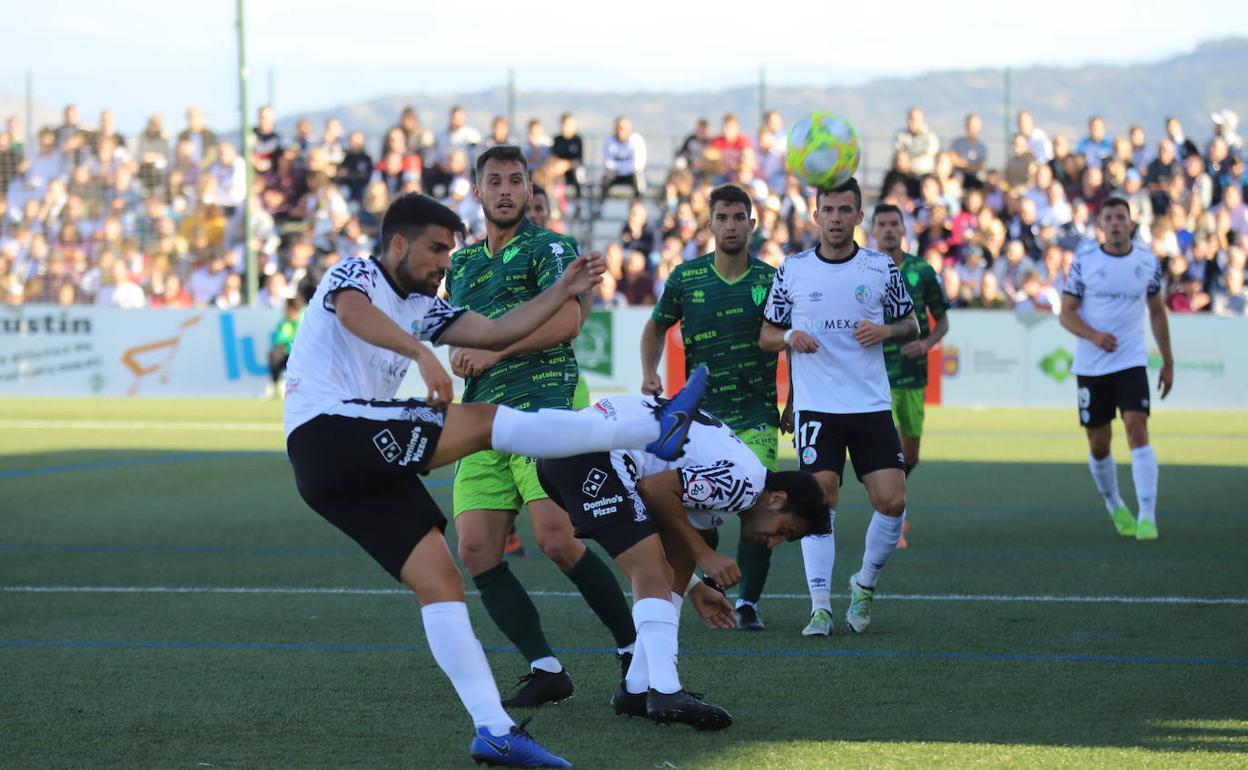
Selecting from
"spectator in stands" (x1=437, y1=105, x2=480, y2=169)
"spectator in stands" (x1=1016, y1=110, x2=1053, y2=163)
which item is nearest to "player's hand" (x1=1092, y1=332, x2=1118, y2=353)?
"spectator in stands" (x1=1016, y1=110, x2=1053, y2=163)

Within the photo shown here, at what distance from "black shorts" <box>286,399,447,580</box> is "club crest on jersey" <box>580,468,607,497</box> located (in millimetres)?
651

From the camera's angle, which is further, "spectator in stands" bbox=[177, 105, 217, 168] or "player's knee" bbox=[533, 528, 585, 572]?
"spectator in stands" bbox=[177, 105, 217, 168]

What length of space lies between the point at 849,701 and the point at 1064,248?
20.3 meters

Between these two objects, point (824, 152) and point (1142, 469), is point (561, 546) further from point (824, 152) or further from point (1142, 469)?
point (1142, 469)

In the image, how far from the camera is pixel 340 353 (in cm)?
531

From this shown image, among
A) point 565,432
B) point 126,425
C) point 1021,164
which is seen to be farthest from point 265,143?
point 565,432

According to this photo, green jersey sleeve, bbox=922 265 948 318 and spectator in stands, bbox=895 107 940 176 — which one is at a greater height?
spectator in stands, bbox=895 107 940 176

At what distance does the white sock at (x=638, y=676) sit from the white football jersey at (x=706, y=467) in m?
0.55

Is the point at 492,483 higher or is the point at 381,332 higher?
the point at 381,332

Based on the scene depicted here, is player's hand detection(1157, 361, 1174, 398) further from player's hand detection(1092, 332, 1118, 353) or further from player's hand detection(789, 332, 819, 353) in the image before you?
player's hand detection(789, 332, 819, 353)

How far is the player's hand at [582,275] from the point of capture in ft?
18.7

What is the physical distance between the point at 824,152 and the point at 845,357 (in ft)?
5.19

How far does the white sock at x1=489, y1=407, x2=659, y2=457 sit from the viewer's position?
526cm

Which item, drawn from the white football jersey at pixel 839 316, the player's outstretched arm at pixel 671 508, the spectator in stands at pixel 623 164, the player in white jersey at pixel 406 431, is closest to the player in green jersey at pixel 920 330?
the white football jersey at pixel 839 316
